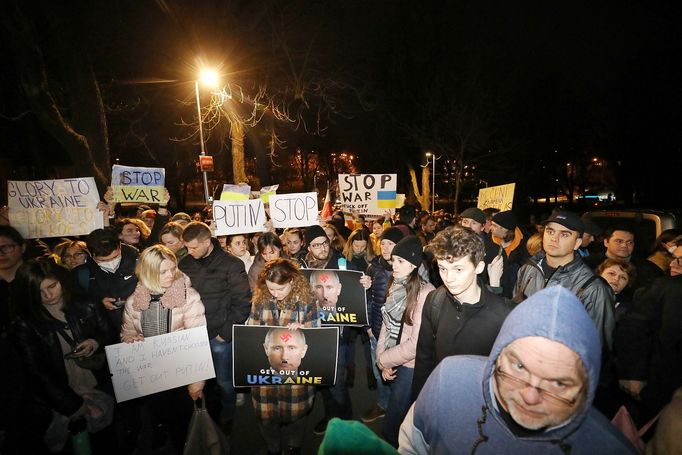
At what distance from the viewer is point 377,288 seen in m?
4.31

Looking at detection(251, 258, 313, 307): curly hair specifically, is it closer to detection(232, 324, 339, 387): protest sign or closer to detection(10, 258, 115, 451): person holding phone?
detection(232, 324, 339, 387): protest sign

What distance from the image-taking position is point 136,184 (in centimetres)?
604

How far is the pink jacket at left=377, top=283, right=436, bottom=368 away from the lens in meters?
2.93

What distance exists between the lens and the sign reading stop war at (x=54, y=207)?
495 centimetres

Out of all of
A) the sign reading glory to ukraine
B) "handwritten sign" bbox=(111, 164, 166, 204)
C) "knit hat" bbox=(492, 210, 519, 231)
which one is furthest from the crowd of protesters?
the sign reading glory to ukraine

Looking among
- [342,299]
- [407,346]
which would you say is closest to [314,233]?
[342,299]

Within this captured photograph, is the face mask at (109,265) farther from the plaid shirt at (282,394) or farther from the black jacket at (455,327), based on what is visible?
the black jacket at (455,327)

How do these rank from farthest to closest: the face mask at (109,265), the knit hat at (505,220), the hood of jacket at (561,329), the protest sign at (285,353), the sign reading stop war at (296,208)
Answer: the knit hat at (505,220) < the sign reading stop war at (296,208) < the face mask at (109,265) < the protest sign at (285,353) < the hood of jacket at (561,329)

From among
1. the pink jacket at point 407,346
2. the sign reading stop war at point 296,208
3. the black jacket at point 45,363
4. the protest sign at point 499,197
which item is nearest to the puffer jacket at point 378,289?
the pink jacket at point 407,346

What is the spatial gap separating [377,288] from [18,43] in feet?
32.5

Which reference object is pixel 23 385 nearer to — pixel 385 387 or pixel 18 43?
pixel 385 387

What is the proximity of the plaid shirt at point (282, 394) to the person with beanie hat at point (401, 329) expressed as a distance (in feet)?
2.46

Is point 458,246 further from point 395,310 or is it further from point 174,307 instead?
point 174,307

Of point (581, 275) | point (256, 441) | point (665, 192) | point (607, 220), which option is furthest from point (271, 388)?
point (665, 192)
